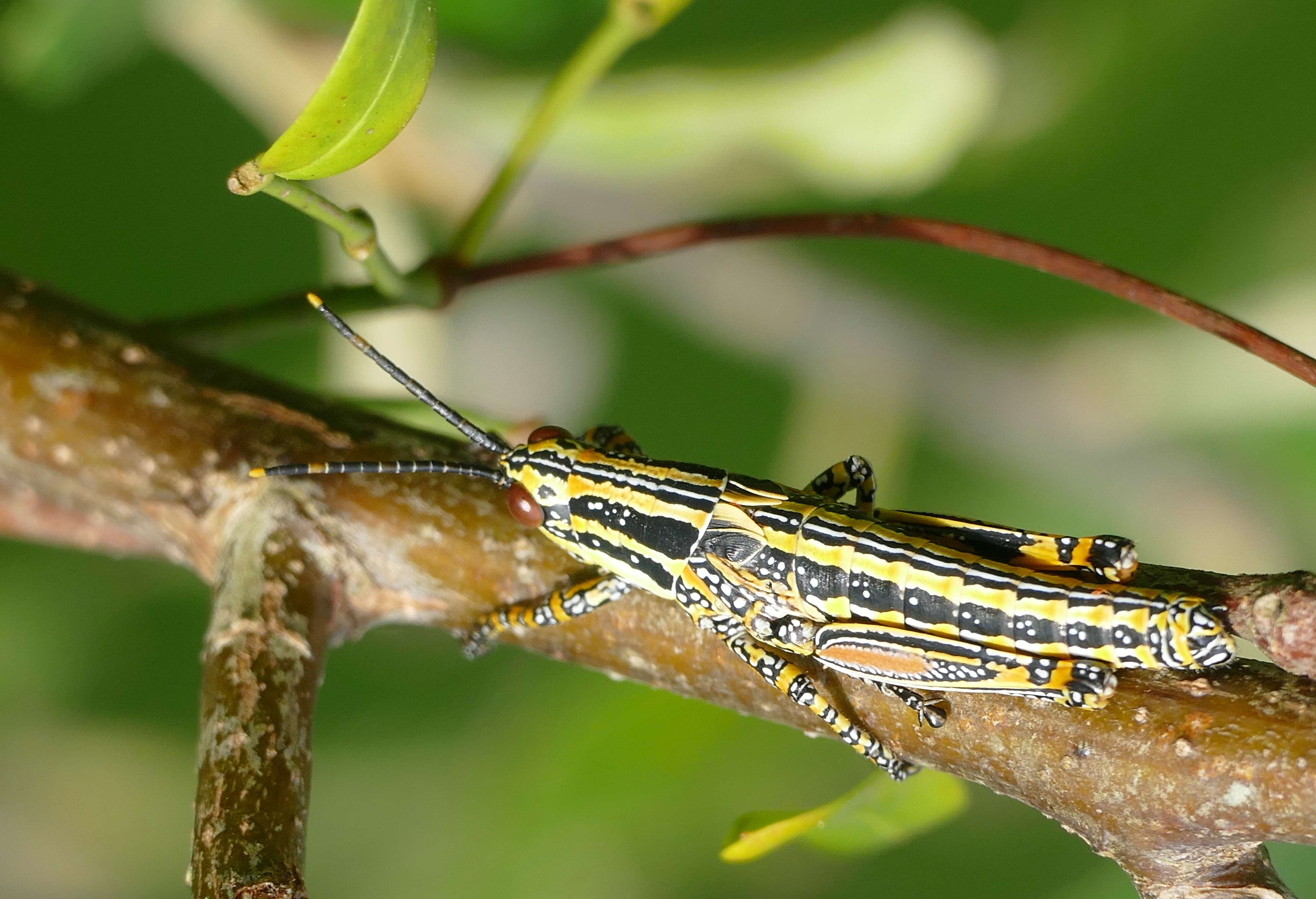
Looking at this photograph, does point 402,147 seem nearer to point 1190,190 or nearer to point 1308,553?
point 1190,190

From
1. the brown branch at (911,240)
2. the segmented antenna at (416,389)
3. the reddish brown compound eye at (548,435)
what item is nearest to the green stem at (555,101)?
the brown branch at (911,240)

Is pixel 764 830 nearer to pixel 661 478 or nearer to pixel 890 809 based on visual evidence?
pixel 890 809

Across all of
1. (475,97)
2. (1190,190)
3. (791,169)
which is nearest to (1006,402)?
(1190,190)

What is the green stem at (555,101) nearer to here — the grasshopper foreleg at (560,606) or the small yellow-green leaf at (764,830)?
the grasshopper foreleg at (560,606)

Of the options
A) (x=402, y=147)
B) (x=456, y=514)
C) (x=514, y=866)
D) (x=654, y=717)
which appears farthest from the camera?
(x=402, y=147)

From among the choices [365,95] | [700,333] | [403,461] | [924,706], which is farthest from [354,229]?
[700,333]

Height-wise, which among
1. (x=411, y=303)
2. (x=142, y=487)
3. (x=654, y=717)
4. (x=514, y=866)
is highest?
(x=411, y=303)
